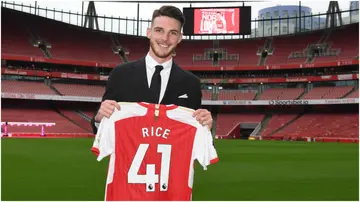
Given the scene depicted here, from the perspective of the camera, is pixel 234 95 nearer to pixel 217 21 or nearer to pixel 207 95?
pixel 207 95

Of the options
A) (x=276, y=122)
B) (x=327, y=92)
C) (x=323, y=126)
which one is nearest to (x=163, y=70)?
(x=323, y=126)

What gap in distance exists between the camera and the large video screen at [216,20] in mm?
59000

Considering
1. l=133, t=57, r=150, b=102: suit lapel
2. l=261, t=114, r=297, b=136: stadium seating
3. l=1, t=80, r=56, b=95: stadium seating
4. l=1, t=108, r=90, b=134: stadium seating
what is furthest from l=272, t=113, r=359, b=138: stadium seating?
l=133, t=57, r=150, b=102: suit lapel

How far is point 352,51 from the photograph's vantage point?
57.6 m

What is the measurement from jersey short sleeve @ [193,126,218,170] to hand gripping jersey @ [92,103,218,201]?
0.52ft

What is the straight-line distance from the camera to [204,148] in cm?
473

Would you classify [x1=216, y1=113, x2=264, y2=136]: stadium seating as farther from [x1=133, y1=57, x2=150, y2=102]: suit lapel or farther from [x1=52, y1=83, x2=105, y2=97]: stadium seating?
[x1=133, y1=57, x2=150, y2=102]: suit lapel

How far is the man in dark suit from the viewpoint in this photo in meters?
4.29

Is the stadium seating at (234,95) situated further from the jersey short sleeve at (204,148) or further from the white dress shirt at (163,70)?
the white dress shirt at (163,70)

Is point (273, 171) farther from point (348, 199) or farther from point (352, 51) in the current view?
point (352, 51)

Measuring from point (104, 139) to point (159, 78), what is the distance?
888 mm

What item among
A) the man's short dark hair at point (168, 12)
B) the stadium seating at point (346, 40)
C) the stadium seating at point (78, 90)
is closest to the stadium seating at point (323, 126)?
the stadium seating at point (346, 40)

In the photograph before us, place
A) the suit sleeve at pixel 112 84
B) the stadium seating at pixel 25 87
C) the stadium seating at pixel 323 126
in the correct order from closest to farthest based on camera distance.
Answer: the suit sleeve at pixel 112 84 < the stadium seating at pixel 323 126 < the stadium seating at pixel 25 87

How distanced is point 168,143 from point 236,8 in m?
56.7
